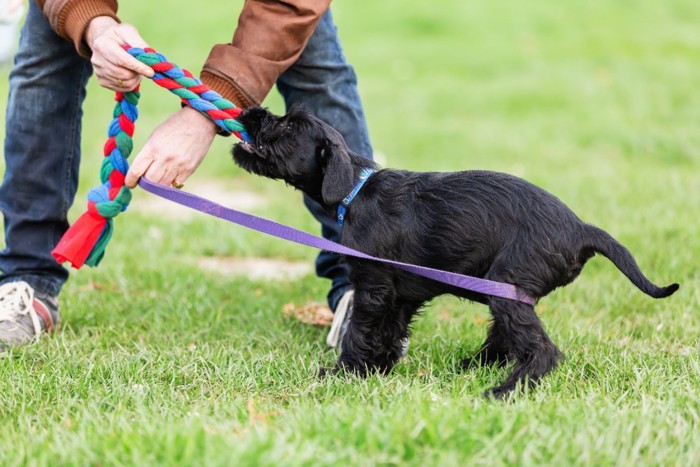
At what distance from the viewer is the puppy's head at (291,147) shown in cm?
315

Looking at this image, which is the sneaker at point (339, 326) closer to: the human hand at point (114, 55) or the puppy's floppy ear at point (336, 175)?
the puppy's floppy ear at point (336, 175)

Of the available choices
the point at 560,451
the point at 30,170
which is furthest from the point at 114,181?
the point at 560,451

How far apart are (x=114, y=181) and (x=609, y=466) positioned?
2299mm

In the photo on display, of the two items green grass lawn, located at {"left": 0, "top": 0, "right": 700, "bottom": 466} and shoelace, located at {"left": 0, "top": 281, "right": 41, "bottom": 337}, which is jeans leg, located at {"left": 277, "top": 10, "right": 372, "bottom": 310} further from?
shoelace, located at {"left": 0, "top": 281, "right": 41, "bottom": 337}

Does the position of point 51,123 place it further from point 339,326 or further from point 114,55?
point 339,326

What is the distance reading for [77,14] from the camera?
3266mm

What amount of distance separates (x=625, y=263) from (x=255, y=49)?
168cm

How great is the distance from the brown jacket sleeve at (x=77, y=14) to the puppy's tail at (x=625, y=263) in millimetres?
2100

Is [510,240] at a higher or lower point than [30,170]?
higher

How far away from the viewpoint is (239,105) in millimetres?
3359

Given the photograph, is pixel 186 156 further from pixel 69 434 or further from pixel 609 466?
pixel 609 466

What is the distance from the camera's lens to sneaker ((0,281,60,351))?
356 centimetres

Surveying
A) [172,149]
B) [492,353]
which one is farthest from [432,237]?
[172,149]

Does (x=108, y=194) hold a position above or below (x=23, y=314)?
above
